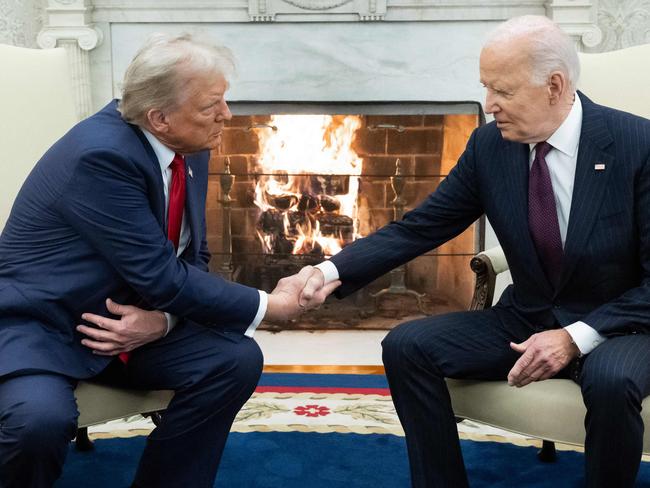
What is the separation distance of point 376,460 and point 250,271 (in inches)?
69.6

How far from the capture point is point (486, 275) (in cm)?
247

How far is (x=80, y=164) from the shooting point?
6.56 ft

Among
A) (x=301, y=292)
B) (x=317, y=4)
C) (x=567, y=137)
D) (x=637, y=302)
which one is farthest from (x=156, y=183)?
(x=317, y=4)

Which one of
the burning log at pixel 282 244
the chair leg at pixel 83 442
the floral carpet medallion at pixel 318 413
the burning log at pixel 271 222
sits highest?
the burning log at pixel 271 222

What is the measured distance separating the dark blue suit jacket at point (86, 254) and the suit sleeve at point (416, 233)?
38 cm

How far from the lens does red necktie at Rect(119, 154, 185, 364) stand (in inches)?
86.7

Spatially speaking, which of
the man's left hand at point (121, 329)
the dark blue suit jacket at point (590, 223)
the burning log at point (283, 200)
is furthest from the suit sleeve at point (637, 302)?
the burning log at point (283, 200)

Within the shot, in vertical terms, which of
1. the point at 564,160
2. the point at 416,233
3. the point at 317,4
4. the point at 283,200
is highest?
the point at 317,4

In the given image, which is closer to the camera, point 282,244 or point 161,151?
point 161,151

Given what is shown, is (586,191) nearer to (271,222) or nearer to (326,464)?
(326,464)

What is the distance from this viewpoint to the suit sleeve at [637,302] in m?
2.01

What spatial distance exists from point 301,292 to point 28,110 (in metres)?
1.10

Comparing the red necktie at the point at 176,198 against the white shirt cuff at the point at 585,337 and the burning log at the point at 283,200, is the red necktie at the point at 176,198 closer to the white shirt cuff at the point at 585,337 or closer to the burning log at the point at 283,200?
the white shirt cuff at the point at 585,337

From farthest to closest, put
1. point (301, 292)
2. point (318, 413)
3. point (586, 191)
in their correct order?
point (318, 413)
point (301, 292)
point (586, 191)
